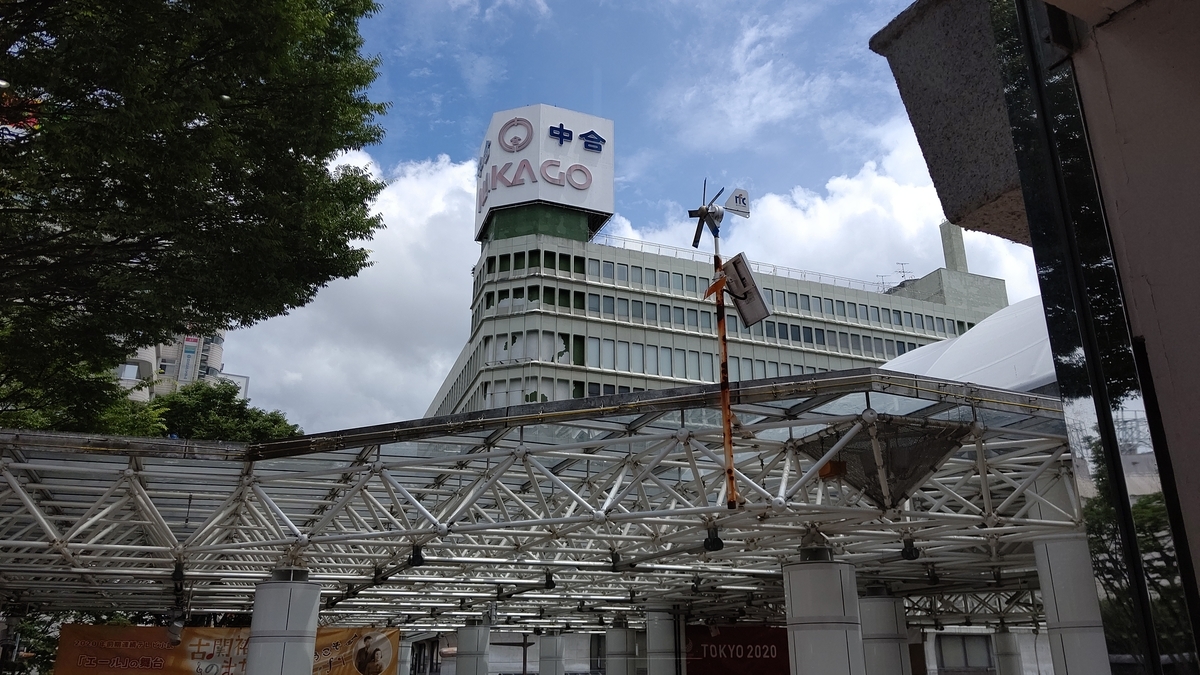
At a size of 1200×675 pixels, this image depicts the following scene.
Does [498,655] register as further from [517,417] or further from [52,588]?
[517,417]

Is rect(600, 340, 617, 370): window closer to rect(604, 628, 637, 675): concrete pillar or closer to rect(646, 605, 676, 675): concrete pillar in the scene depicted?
rect(604, 628, 637, 675): concrete pillar

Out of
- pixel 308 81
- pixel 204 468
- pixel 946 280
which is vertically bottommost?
pixel 204 468

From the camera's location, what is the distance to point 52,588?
1023 inches

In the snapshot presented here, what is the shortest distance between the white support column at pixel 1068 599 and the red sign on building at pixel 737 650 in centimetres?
1205

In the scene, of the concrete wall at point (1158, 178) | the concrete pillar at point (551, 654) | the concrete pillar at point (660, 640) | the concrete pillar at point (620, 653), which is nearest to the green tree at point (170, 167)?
the concrete wall at point (1158, 178)

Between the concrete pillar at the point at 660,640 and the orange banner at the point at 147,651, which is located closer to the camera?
the orange banner at the point at 147,651

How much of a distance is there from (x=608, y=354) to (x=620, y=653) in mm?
25059

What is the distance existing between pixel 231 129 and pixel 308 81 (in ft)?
3.84

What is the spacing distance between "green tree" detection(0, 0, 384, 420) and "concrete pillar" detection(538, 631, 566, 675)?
3455 cm

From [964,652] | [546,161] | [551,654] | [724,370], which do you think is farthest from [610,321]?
[724,370]

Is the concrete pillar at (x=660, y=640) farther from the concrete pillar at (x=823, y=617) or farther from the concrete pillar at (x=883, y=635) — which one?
the concrete pillar at (x=823, y=617)

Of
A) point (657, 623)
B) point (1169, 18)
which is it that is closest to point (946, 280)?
point (657, 623)

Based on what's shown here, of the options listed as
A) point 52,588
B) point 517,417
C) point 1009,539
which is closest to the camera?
point 517,417

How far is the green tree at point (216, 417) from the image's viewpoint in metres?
39.9
